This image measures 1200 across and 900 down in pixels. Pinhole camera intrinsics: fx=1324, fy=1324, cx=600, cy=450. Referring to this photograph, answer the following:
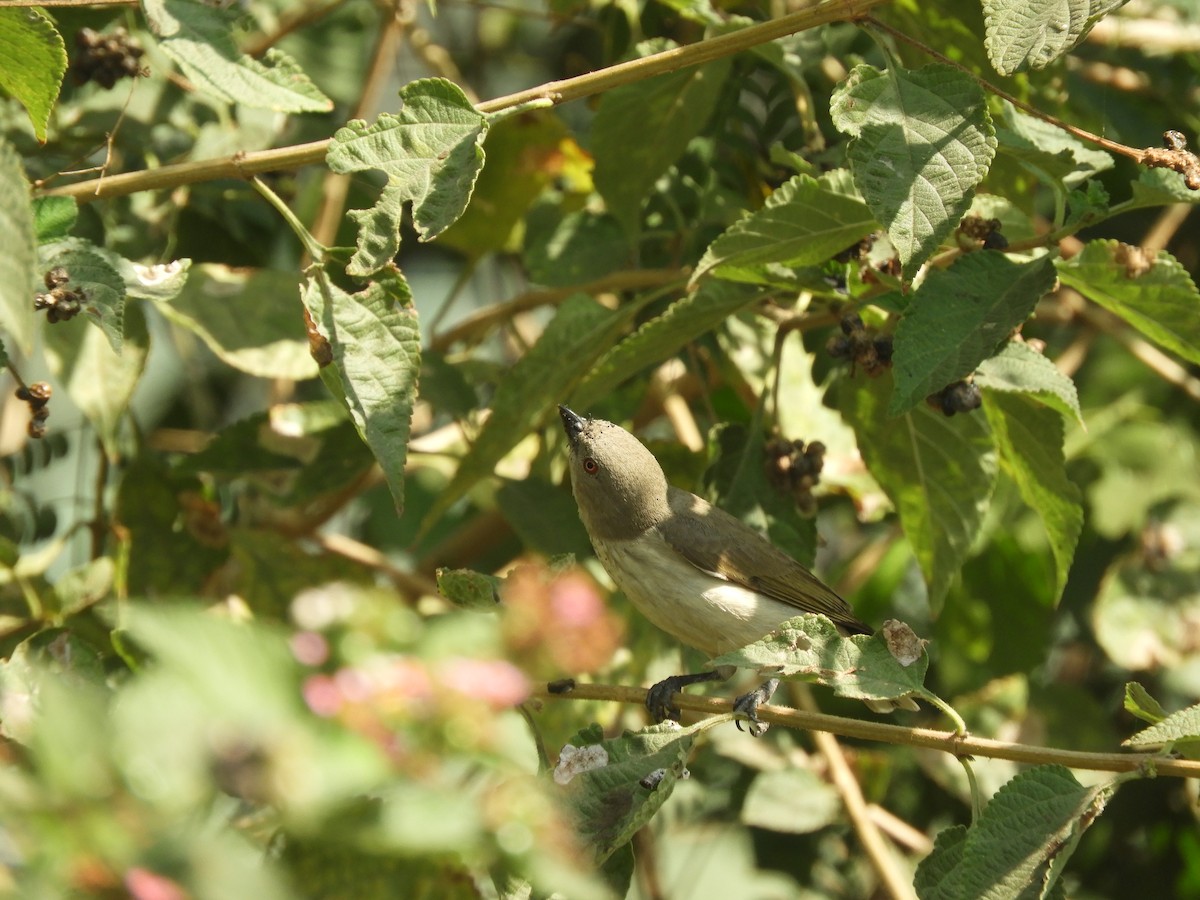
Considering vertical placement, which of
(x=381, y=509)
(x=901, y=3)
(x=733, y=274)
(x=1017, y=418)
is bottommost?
(x=381, y=509)

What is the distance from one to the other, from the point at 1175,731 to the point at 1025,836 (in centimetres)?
28

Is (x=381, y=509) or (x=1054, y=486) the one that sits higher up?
(x=1054, y=486)

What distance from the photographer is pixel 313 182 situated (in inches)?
172

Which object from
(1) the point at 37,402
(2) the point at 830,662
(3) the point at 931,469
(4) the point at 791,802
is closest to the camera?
(2) the point at 830,662

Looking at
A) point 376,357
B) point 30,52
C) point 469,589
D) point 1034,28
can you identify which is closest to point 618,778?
point 469,589

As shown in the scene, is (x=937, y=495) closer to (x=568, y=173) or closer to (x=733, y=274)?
(x=733, y=274)

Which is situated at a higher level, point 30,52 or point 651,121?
point 30,52

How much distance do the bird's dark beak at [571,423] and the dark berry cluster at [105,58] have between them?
125cm

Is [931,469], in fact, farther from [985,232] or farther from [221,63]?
[221,63]

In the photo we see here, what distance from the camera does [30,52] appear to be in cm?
212

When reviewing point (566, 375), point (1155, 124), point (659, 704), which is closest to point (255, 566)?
point (566, 375)

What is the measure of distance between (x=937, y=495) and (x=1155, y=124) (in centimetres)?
183

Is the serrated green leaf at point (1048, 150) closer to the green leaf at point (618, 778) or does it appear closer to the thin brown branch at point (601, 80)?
the thin brown branch at point (601, 80)

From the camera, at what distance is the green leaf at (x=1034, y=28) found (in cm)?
206
